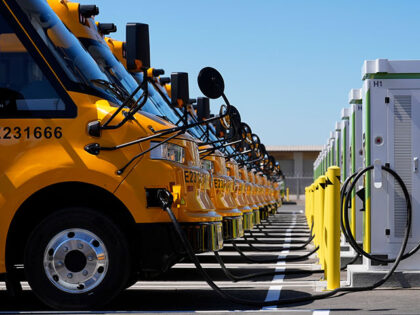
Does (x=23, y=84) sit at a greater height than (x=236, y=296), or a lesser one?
greater

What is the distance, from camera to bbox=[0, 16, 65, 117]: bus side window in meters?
6.72

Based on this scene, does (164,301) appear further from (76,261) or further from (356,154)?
(356,154)

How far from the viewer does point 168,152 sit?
22.7ft

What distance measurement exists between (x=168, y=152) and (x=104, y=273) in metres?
1.18

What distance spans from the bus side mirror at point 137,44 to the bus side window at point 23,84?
33.3 inches

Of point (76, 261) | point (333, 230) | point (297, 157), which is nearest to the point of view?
point (76, 261)

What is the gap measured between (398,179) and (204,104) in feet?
11.3

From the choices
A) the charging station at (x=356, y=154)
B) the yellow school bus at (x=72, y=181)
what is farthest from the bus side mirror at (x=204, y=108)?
the yellow school bus at (x=72, y=181)

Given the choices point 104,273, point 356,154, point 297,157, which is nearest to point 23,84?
point 104,273

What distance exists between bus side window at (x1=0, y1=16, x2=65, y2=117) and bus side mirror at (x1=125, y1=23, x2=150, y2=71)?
845 millimetres

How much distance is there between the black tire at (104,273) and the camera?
6461 mm

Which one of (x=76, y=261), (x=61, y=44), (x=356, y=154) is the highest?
(x=61, y=44)

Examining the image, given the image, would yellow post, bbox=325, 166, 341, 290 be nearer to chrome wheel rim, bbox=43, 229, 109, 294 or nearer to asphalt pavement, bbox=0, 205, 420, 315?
asphalt pavement, bbox=0, 205, 420, 315

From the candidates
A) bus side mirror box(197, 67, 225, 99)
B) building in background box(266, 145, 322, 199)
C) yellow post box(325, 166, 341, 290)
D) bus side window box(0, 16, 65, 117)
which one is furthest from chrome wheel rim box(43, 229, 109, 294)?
building in background box(266, 145, 322, 199)
